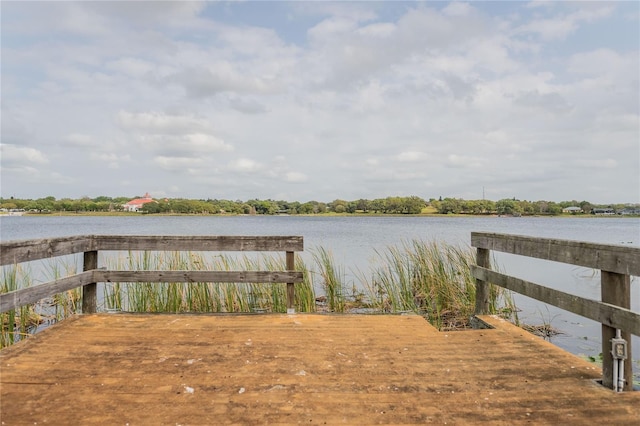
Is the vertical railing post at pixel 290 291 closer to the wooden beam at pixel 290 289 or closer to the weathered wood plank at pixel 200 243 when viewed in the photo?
the wooden beam at pixel 290 289

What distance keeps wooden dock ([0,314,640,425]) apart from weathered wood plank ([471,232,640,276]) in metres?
0.83

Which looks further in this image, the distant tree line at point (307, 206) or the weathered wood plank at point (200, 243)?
the distant tree line at point (307, 206)

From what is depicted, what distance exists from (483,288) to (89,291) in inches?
187

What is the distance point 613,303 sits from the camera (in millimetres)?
2643

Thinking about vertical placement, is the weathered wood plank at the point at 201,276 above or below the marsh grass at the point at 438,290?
above

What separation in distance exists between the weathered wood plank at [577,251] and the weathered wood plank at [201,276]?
2357mm

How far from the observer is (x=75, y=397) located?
2430mm

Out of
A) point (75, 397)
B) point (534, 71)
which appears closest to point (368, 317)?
point (75, 397)

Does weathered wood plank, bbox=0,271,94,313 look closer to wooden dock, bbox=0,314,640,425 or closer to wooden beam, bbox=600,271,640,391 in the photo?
wooden dock, bbox=0,314,640,425

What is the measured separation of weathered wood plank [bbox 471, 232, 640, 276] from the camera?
8.11 ft

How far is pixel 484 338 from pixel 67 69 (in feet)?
57.1

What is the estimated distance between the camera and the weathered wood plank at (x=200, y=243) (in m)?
4.60

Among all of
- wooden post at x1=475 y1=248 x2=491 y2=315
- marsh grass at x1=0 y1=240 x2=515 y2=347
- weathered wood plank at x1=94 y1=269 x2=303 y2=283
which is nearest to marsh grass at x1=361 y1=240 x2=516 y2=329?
marsh grass at x1=0 y1=240 x2=515 y2=347

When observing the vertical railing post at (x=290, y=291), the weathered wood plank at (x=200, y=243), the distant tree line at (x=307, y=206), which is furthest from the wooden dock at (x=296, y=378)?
the distant tree line at (x=307, y=206)
